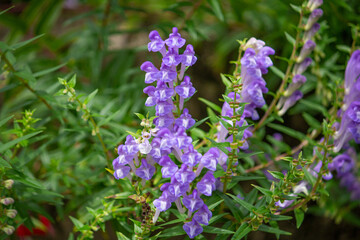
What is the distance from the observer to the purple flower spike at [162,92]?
2.53 feet

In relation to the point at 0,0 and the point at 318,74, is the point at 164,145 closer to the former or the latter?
the point at 318,74

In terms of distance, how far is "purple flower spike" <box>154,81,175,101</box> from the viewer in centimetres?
77

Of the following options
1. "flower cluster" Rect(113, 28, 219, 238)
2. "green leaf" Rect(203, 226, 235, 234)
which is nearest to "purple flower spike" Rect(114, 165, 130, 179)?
"flower cluster" Rect(113, 28, 219, 238)

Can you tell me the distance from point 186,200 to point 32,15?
1.64m

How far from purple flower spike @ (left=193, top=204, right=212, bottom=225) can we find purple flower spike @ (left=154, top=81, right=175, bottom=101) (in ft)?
0.81

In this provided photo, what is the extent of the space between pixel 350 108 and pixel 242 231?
16.6 inches

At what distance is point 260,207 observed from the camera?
85 centimetres

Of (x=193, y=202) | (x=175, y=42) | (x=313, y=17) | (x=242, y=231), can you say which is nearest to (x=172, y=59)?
(x=175, y=42)

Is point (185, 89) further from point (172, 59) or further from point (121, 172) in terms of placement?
point (121, 172)

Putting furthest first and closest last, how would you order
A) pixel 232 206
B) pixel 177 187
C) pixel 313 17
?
pixel 313 17 < pixel 232 206 < pixel 177 187

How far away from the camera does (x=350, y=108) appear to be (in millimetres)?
948

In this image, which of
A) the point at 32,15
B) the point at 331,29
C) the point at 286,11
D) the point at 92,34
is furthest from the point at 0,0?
the point at 331,29

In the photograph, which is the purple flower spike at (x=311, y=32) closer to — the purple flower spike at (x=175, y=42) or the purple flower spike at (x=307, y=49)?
the purple flower spike at (x=307, y=49)

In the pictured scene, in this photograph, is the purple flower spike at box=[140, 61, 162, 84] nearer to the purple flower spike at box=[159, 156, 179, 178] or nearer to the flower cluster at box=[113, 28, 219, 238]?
the flower cluster at box=[113, 28, 219, 238]
